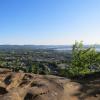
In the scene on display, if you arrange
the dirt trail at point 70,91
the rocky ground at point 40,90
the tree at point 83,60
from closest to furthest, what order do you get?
the rocky ground at point 40,90 → the dirt trail at point 70,91 → the tree at point 83,60

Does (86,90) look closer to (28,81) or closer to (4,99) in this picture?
(28,81)

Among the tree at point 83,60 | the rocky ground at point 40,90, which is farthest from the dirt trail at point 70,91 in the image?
the tree at point 83,60

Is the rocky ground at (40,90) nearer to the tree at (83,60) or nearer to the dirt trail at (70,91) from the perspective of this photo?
the dirt trail at (70,91)

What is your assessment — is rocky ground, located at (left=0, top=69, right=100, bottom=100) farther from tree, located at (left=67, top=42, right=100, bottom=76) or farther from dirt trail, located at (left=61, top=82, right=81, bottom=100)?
tree, located at (left=67, top=42, right=100, bottom=76)

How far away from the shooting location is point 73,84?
16.6m

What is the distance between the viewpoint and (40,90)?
46.1ft

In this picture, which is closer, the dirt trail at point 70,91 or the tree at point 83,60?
the dirt trail at point 70,91

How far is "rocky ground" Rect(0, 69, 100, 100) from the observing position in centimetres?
1318

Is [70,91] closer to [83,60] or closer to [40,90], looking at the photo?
[40,90]

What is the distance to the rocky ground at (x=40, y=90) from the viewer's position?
519 inches

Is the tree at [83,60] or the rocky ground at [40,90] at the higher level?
the rocky ground at [40,90]

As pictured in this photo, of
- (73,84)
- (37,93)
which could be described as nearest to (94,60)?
(73,84)

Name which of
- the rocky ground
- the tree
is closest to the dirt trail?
the rocky ground

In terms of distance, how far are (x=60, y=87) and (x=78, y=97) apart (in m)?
1.92
